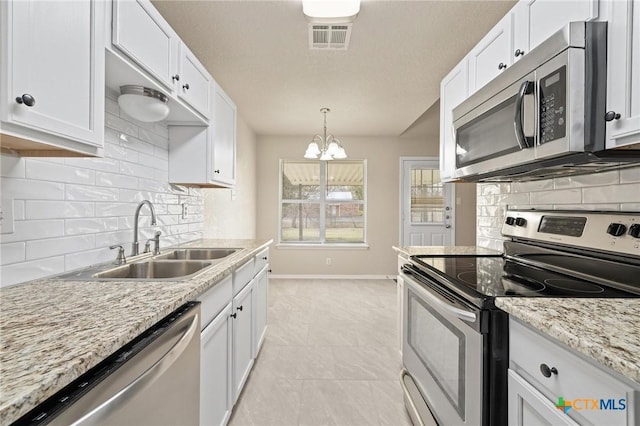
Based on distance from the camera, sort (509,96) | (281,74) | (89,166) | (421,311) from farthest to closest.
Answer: (281,74) < (421,311) < (89,166) < (509,96)

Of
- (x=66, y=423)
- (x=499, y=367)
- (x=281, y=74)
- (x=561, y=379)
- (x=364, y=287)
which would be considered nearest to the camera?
(x=66, y=423)

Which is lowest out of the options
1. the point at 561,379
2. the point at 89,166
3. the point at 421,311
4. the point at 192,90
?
the point at 421,311

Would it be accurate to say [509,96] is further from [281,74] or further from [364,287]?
[364,287]

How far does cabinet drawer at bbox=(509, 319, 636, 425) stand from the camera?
63 centimetres

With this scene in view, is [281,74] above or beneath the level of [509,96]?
above

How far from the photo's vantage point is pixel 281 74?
114 inches

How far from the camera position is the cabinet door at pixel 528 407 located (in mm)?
764

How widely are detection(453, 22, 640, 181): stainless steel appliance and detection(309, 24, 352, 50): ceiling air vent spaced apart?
1085 mm

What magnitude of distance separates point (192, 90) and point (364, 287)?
12.2 ft

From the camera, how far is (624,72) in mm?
1003

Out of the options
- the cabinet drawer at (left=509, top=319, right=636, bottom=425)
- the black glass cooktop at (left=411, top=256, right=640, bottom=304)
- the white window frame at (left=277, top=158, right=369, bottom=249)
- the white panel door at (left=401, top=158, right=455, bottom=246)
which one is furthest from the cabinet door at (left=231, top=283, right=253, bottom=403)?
the white panel door at (left=401, top=158, right=455, bottom=246)

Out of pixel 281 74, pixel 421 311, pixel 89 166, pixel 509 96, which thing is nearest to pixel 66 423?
pixel 89 166

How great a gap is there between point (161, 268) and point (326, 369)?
140 cm

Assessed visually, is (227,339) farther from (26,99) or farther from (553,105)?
(553,105)
